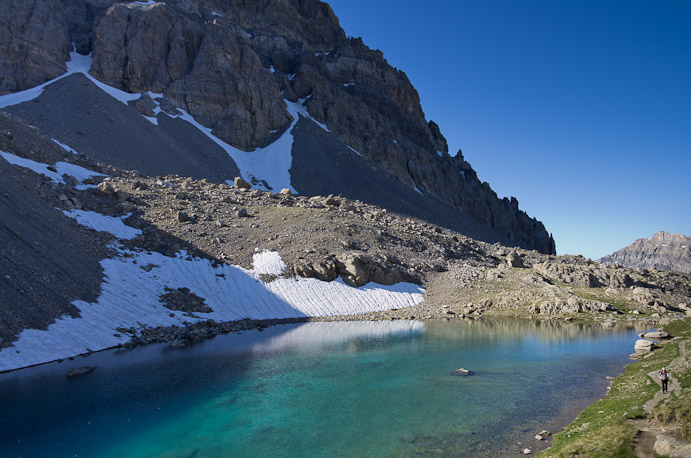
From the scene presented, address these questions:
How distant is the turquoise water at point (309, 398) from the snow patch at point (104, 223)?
21.3 m

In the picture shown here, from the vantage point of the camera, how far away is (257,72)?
114000 millimetres

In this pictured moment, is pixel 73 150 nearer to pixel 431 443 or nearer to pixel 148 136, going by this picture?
pixel 148 136

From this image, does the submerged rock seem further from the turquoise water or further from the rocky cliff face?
the rocky cliff face

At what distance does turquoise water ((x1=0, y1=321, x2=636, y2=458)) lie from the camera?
17.5 metres

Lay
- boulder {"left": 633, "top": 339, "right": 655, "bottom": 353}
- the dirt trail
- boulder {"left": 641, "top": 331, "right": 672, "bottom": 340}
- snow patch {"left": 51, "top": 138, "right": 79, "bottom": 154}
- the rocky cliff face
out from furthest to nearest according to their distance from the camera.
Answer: the rocky cliff face < snow patch {"left": 51, "top": 138, "right": 79, "bottom": 154} < boulder {"left": 641, "top": 331, "right": 672, "bottom": 340} < boulder {"left": 633, "top": 339, "right": 655, "bottom": 353} < the dirt trail

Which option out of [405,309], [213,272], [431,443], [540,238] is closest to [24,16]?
[213,272]

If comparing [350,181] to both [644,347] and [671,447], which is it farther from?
[671,447]

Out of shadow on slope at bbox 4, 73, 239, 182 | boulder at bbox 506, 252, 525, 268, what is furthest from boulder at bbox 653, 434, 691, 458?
shadow on slope at bbox 4, 73, 239, 182

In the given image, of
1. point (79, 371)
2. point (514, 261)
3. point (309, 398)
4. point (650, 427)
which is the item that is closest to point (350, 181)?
point (514, 261)

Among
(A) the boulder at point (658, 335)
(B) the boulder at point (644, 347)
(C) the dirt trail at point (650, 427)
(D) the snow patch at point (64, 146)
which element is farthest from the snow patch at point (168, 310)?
(C) the dirt trail at point (650, 427)

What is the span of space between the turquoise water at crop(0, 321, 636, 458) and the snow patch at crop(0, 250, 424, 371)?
2516 millimetres

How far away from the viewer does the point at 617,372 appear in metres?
26.0

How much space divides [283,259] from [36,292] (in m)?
26.8

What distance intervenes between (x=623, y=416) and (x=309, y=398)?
47.7ft
